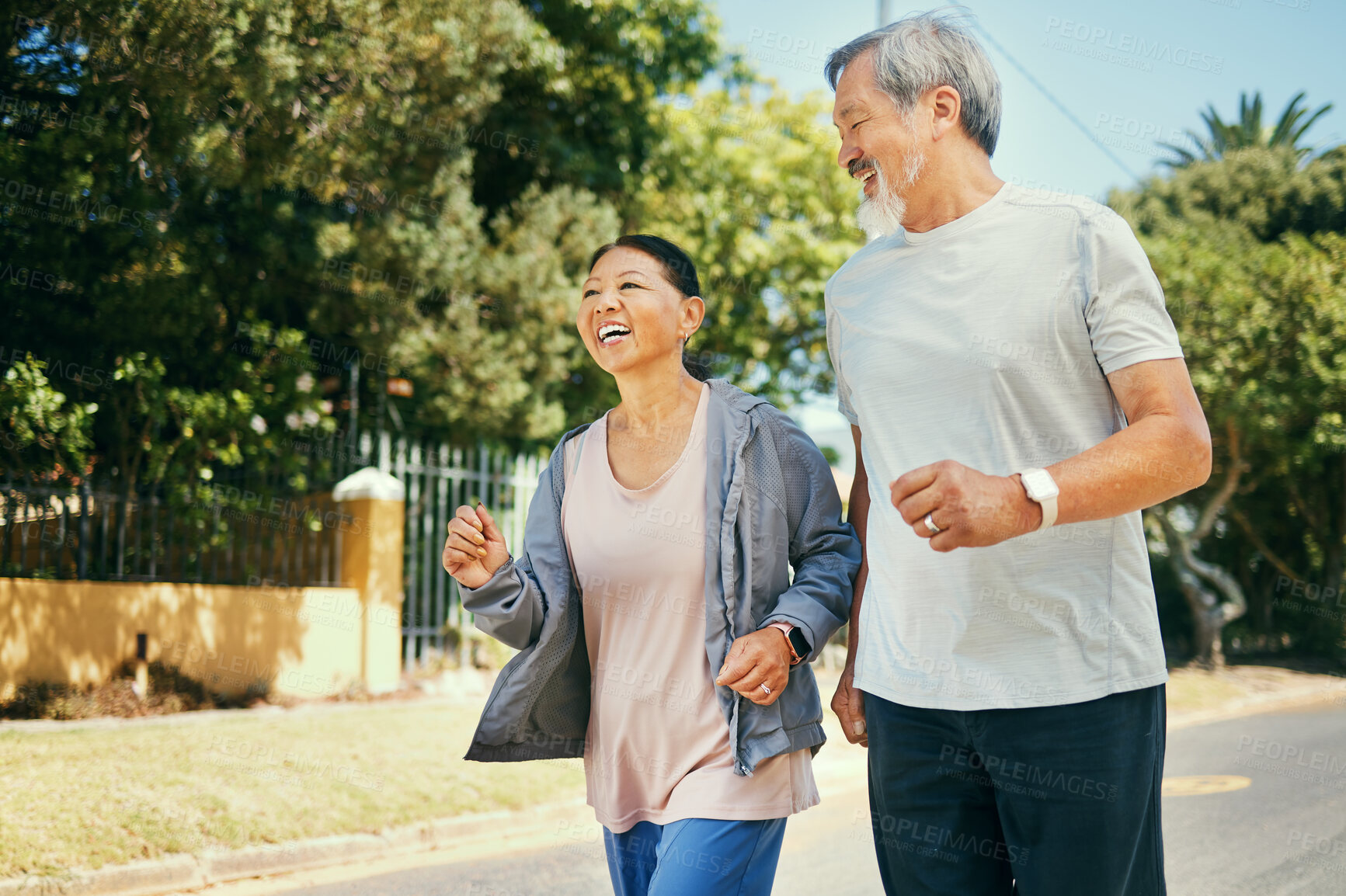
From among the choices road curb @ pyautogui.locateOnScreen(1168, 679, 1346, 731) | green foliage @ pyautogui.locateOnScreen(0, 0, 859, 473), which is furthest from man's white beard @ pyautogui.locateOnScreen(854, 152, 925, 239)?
road curb @ pyautogui.locateOnScreen(1168, 679, 1346, 731)

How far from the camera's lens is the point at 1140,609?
6.33 feet

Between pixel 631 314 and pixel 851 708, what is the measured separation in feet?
4.00

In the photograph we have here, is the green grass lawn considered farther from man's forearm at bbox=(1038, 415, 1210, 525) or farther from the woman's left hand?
man's forearm at bbox=(1038, 415, 1210, 525)

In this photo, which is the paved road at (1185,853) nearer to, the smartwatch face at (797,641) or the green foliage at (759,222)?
the smartwatch face at (797,641)

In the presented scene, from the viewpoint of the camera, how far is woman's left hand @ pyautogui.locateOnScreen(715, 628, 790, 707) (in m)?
2.39

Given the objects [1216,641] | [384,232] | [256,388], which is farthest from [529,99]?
[1216,641]

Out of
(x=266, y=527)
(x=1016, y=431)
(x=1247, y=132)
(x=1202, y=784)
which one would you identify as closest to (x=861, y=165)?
(x=1016, y=431)

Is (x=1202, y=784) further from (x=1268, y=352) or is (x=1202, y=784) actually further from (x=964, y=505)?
(x=1268, y=352)

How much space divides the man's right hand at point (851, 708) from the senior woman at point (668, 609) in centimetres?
11

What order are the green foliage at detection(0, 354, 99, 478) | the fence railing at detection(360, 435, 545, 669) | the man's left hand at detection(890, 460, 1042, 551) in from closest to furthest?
the man's left hand at detection(890, 460, 1042, 551), the green foliage at detection(0, 354, 99, 478), the fence railing at detection(360, 435, 545, 669)

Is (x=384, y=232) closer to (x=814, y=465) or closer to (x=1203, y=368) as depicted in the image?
(x=814, y=465)

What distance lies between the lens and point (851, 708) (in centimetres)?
246

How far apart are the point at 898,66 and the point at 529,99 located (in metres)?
12.4

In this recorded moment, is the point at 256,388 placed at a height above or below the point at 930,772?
above
